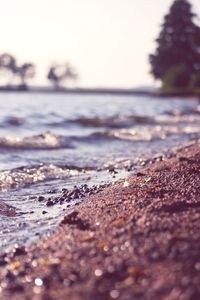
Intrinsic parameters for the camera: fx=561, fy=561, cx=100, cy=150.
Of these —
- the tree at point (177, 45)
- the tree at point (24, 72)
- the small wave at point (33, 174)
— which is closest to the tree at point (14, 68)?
the tree at point (24, 72)

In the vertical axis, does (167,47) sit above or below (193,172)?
above

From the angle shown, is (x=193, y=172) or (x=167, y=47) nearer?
(x=193, y=172)

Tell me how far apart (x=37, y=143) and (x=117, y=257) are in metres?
11.2

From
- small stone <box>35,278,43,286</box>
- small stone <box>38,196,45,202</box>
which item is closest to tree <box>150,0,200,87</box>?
small stone <box>38,196,45,202</box>

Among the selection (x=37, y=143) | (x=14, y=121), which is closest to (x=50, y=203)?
(x=37, y=143)

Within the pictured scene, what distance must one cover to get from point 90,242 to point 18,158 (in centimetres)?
807

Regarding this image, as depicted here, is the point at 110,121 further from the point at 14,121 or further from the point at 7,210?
the point at 7,210

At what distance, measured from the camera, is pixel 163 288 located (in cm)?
312

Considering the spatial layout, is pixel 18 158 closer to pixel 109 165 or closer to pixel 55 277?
pixel 109 165

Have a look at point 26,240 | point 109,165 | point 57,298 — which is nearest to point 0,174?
point 109,165

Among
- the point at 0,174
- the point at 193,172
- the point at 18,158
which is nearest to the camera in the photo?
the point at 193,172

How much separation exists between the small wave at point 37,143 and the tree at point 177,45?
152 feet

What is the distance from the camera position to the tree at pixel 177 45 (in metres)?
61.5

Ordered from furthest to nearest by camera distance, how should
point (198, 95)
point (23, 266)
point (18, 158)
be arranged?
point (198, 95)
point (18, 158)
point (23, 266)
